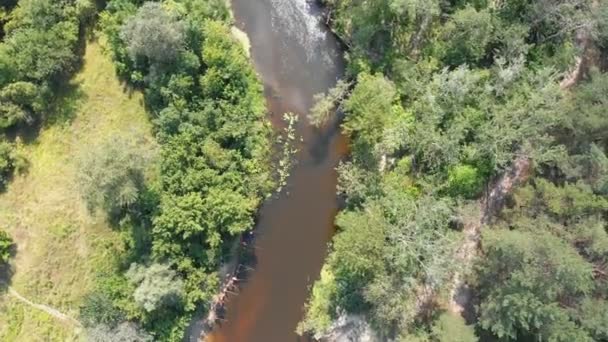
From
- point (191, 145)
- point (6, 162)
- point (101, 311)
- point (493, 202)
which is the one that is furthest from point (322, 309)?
point (6, 162)

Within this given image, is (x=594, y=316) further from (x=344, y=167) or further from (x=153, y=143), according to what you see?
Result: (x=153, y=143)

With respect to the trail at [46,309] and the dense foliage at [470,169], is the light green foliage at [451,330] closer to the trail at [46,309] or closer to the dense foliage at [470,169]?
the dense foliage at [470,169]

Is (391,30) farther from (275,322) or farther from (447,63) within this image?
(275,322)

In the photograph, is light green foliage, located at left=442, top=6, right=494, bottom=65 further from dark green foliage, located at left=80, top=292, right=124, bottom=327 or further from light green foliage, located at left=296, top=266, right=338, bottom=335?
dark green foliage, located at left=80, top=292, right=124, bottom=327

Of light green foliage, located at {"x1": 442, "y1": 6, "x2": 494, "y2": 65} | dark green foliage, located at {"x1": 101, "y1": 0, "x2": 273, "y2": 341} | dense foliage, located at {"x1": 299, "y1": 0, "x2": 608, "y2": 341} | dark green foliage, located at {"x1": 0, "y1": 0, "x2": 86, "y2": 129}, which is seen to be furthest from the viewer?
dark green foliage, located at {"x1": 0, "y1": 0, "x2": 86, "y2": 129}

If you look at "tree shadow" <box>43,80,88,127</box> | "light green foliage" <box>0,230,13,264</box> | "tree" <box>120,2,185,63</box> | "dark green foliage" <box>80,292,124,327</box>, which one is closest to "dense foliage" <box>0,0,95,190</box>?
"tree shadow" <box>43,80,88,127</box>

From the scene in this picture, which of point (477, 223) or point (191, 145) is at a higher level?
point (477, 223)

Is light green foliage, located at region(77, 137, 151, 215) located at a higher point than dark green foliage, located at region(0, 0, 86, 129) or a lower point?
lower
